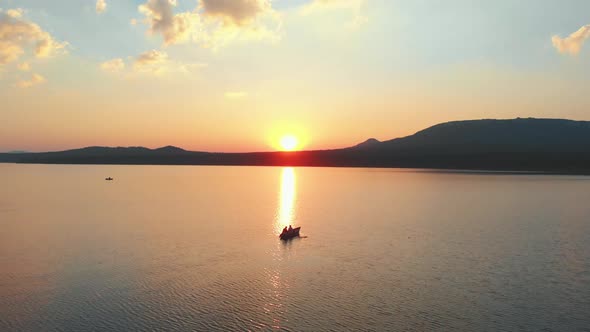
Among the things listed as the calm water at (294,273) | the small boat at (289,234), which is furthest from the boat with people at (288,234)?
the calm water at (294,273)

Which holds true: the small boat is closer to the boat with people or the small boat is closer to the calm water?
the boat with people

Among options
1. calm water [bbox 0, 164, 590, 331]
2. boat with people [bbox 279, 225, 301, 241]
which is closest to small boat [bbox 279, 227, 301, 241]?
boat with people [bbox 279, 225, 301, 241]

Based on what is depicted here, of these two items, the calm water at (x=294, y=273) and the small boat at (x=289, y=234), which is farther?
the small boat at (x=289, y=234)

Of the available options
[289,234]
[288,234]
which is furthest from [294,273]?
[289,234]

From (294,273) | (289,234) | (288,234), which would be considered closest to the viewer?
(294,273)

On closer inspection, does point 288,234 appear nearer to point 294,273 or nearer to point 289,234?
point 289,234

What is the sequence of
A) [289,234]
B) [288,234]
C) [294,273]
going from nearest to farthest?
[294,273]
[288,234]
[289,234]

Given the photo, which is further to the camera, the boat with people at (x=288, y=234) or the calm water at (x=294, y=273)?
the boat with people at (x=288, y=234)

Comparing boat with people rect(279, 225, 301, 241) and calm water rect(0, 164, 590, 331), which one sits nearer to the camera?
calm water rect(0, 164, 590, 331)

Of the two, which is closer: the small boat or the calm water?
the calm water

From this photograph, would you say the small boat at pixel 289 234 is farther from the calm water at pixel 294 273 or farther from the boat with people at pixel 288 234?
the calm water at pixel 294 273

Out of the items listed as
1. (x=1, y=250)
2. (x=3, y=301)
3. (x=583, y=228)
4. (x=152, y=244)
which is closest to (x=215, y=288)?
(x=3, y=301)
